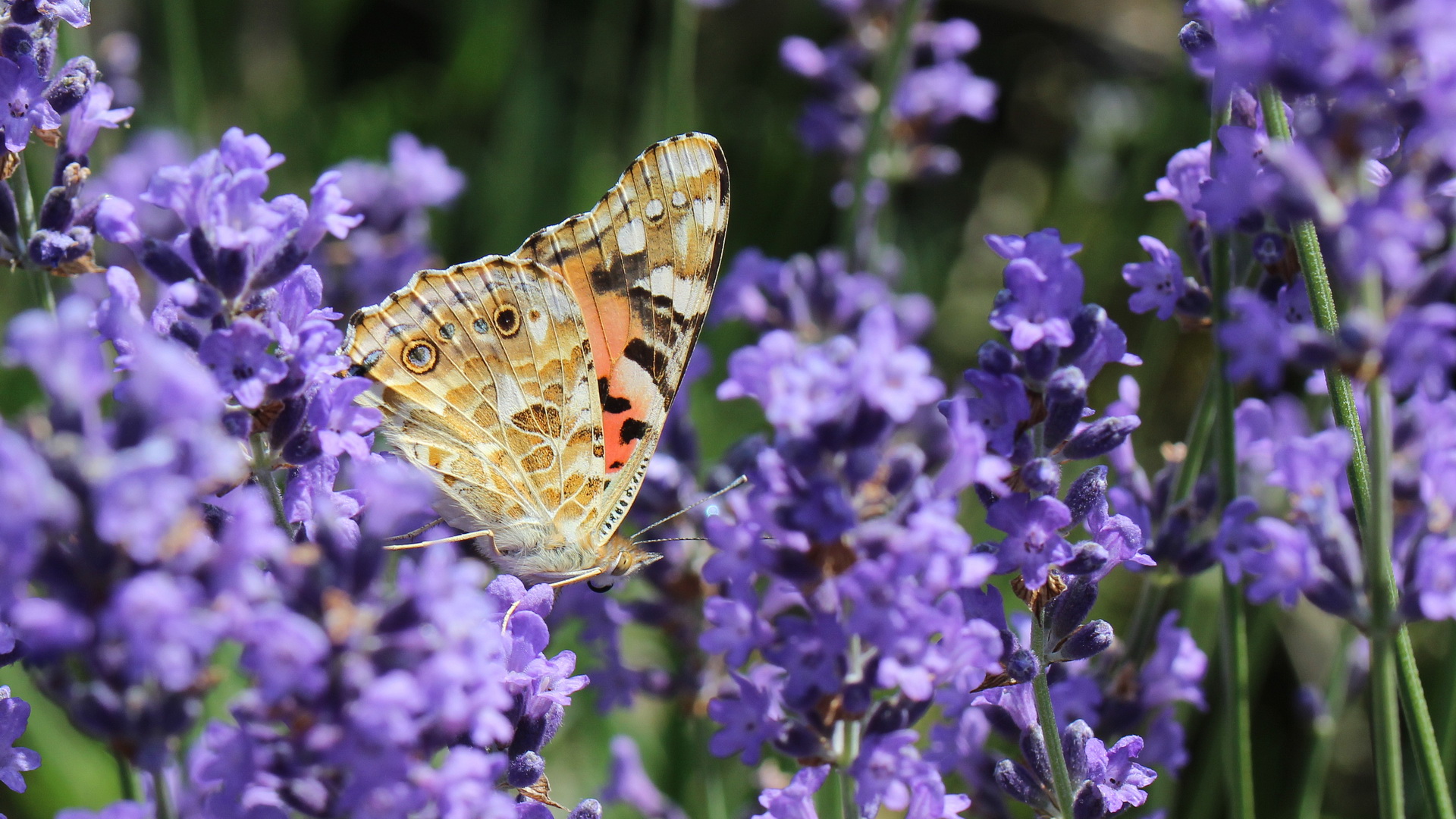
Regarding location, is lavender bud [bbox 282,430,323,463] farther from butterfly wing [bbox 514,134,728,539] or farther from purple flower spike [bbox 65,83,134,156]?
butterfly wing [bbox 514,134,728,539]

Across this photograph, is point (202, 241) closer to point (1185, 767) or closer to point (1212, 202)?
point (1212, 202)

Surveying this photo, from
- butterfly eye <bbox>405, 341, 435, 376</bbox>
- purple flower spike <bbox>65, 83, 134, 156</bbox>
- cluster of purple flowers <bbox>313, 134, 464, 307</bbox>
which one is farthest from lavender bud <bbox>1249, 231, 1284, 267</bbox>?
cluster of purple flowers <bbox>313, 134, 464, 307</bbox>

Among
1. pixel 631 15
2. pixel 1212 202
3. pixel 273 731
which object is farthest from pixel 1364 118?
pixel 631 15

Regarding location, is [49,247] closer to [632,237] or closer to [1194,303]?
[632,237]

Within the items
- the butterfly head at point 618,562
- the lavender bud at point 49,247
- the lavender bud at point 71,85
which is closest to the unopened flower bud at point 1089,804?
the butterfly head at point 618,562

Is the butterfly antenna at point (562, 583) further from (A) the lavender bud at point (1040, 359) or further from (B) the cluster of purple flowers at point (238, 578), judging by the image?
(A) the lavender bud at point (1040, 359)

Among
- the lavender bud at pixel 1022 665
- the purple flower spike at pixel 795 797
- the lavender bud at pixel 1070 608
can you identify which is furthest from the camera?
the lavender bud at pixel 1070 608

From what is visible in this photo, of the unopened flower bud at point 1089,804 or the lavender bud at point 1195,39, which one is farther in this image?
the lavender bud at point 1195,39
